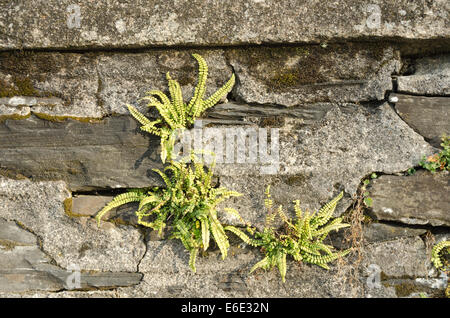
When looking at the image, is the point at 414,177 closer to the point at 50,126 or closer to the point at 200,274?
the point at 200,274

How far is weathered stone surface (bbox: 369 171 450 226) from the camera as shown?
314cm

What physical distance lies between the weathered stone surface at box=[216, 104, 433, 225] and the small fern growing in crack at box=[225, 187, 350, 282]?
0.14 m

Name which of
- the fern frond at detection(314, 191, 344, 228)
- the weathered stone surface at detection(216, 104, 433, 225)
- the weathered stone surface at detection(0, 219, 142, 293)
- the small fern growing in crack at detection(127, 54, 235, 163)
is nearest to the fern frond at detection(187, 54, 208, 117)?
the small fern growing in crack at detection(127, 54, 235, 163)

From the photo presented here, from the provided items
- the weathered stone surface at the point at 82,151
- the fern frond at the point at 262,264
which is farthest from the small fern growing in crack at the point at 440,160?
the weathered stone surface at the point at 82,151

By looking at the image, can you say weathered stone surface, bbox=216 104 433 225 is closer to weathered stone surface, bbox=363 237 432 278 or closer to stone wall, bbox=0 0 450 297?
stone wall, bbox=0 0 450 297

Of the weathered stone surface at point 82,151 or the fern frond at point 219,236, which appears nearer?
the fern frond at point 219,236

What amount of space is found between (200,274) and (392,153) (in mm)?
2077

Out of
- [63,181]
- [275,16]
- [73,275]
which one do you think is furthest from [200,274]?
[275,16]

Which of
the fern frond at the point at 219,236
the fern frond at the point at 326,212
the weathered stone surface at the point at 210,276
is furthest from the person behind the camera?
the weathered stone surface at the point at 210,276

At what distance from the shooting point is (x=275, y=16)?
2934 millimetres

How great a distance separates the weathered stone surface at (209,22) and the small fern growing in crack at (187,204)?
3.67ft

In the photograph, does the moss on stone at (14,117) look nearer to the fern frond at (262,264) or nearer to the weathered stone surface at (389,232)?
the fern frond at (262,264)

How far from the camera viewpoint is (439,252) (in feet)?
10.6

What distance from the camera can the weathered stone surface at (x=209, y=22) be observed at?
2904 mm
